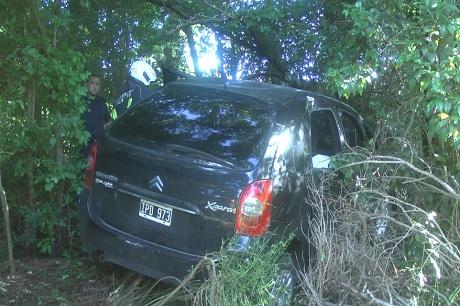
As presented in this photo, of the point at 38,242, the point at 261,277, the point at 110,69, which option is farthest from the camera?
the point at 110,69

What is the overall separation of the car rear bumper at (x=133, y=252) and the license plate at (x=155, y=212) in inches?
6.9

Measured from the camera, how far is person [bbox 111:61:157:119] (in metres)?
6.00

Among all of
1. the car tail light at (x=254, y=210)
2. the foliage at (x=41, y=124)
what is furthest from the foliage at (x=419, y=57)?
the foliage at (x=41, y=124)

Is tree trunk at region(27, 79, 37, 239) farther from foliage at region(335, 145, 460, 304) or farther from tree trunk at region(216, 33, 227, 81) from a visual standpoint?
tree trunk at region(216, 33, 227, 81)

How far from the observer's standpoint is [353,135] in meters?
5.38

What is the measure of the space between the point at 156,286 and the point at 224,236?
1.00 meters

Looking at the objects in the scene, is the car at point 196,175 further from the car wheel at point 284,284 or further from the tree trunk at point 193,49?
the tree trunk at point 193,49

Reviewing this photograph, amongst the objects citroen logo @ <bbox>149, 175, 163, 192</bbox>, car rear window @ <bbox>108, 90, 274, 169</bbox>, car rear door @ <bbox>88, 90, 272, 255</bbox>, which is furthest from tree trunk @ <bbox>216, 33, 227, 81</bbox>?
citroen logo @ <bbox>149, 175, 163, 192</bbox>

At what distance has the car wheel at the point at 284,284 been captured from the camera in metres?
3.69

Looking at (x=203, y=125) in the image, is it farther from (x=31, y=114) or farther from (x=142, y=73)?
(x=142, y=73)

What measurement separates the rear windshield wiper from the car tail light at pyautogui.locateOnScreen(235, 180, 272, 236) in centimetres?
23

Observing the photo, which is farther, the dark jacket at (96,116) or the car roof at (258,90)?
the dark jacket at (96,116)

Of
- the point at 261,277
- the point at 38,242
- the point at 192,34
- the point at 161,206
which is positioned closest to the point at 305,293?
the point at 261,277

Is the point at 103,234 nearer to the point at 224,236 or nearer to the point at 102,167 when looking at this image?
the point at 102,167
